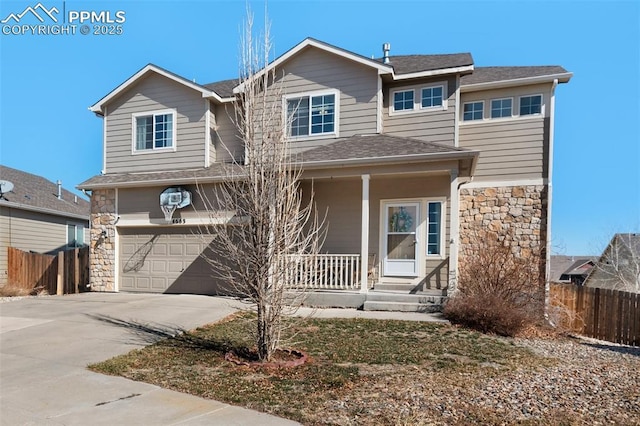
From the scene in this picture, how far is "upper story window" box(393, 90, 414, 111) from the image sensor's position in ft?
38.5

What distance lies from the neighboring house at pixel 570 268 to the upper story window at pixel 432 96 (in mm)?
29649

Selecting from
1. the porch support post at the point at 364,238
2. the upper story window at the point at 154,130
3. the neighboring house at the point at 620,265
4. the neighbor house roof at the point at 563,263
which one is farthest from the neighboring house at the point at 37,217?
the neighbor house roof at the point at 563,263

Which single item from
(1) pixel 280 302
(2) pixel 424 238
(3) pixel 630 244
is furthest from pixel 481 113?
(3) pixel 630 244

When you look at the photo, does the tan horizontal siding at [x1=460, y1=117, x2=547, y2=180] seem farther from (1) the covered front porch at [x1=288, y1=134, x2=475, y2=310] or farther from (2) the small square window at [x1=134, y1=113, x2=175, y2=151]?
(2) the small square window at [x1=134, y1=113, x2=175, y2=151]

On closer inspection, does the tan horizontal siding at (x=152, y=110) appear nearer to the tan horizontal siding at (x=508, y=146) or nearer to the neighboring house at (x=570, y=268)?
the tan horizontal siding at (x=508, y=146)

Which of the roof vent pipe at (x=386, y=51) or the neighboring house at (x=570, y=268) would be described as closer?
the roof vent pipe at (x=386, y=51)

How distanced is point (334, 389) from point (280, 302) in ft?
4.91

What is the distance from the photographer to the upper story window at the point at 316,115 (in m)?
12.0

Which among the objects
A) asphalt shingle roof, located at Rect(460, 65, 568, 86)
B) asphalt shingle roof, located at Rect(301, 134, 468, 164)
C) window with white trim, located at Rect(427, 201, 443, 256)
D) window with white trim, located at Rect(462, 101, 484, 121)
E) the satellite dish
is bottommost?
window with white trim, located at Rect(427, 201, 443, 256)

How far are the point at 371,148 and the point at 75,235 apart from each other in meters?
16.5

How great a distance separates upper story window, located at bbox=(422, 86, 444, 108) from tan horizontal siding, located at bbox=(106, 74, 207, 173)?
691 centimetres

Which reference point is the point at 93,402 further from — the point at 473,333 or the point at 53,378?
the point at 473,333

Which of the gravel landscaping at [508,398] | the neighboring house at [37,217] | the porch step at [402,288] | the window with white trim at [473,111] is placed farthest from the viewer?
the neighboring house at [37,217]

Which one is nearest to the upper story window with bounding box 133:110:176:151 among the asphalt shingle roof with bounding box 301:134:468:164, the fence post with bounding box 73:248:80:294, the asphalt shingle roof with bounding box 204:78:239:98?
the asphalt shingle roof with bounding box 204:78:239:98
